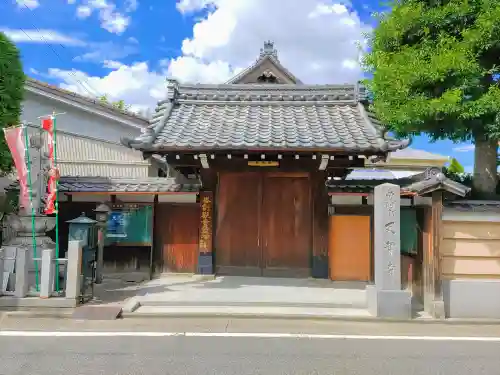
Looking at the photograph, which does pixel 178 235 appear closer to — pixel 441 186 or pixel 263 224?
pixel 263 224

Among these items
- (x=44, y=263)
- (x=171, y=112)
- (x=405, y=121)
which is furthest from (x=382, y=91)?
(x=44, y=263)

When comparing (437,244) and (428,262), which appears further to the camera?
(428,262)

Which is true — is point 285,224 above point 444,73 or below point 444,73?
below

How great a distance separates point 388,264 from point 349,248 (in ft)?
10.4

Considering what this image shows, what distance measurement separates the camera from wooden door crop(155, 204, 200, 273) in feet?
39.9

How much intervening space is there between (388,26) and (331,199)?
4745 mm

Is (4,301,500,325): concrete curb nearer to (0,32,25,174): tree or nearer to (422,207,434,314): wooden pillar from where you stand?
(422,207,434,314): wooden pillar

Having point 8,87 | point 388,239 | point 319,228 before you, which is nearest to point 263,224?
point 319,228

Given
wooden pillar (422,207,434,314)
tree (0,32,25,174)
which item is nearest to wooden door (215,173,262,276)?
wooden pillar (422,207,434,314)

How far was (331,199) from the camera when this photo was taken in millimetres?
11812

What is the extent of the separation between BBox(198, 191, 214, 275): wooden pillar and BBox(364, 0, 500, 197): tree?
17.1 ft

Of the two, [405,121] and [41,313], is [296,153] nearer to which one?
[405,121]

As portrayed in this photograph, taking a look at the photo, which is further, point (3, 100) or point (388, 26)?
point (3, 100)

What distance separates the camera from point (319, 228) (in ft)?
38.2
